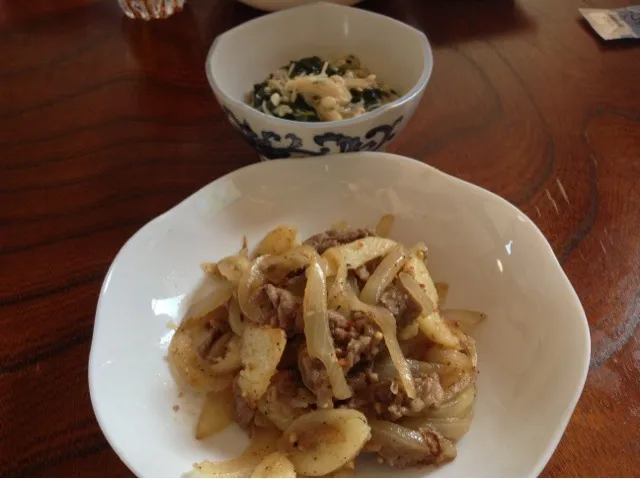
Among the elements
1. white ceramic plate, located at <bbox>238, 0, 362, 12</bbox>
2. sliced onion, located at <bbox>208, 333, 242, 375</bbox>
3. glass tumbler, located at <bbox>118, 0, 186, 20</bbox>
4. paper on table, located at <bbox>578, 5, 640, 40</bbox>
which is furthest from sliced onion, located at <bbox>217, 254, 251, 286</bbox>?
paper on table, located at <bbox>578, 5, 640, 40</bbox>

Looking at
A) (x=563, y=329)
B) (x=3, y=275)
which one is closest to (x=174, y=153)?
(x=3, y=275)

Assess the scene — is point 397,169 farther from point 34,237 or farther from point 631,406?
point 34,237

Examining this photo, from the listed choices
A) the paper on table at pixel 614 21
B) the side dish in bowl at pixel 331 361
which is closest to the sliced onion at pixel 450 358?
the side dish in bowl at pixel 331 361

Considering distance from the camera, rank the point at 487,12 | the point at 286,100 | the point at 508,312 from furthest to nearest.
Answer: the point at 487,12
the point at 286,100
the point at 508,312

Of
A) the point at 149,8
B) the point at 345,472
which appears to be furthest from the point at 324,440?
the point at 149,8

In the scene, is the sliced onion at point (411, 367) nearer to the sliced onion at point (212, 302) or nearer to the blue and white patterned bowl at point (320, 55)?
the sliced onion at point (212, 302)

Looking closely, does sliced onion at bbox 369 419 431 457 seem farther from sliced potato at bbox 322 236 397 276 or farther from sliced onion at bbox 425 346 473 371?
sliced potato at bbox 322 236 397 276

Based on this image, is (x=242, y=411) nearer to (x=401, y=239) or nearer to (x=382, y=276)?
(x=382, y=276)
